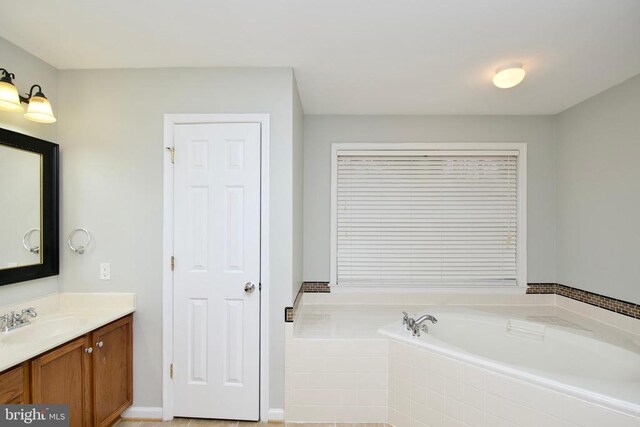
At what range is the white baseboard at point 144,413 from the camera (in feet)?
7.34

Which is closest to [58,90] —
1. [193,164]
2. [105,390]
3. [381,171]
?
[193,164]

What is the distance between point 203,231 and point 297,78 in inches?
51.8

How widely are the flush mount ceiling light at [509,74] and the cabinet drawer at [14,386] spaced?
10.4 feet

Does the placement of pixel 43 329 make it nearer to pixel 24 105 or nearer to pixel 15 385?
pixel 15 385

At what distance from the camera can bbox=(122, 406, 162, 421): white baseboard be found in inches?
88.0

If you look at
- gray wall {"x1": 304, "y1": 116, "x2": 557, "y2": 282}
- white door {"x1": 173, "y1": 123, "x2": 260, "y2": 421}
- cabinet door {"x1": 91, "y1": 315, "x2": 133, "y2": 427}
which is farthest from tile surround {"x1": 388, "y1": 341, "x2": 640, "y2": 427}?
cabinet door {"x1": 91, "y1": 315, "x2": 133, "y2": 427}

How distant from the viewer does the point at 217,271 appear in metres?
2.23

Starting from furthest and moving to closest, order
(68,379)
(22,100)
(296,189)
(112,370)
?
(296,189)
(112,370)
(22,100)
(68,379)

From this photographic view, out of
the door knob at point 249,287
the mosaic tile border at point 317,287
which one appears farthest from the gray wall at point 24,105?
the mosaic tile border at point 317,287

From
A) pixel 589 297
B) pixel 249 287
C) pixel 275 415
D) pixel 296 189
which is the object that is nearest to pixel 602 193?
pixel 589 297

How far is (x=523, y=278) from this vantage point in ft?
10.3

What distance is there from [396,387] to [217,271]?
1.45 metres

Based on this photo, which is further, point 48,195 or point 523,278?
point 523,278

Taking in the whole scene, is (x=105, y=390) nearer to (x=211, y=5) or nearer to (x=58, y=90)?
(x=58, y=90)
